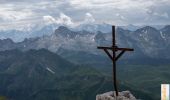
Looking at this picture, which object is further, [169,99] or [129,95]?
[129,95]

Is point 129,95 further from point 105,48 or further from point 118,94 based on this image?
point 105,48

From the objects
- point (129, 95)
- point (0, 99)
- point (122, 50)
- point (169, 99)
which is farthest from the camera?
point (0, 99)

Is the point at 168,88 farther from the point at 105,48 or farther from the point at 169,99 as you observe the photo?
the point at 105,48

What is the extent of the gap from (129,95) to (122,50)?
196 inches

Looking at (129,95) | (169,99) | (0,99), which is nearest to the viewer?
(169,99)

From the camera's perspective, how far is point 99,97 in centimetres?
4072

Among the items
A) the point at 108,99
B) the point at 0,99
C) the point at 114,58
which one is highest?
the point at 114,58

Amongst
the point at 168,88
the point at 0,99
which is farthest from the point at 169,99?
the point at 0,99

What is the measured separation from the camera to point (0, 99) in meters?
78.8

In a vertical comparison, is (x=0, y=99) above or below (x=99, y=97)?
below

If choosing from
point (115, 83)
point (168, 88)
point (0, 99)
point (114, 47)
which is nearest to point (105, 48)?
point (114, 47)

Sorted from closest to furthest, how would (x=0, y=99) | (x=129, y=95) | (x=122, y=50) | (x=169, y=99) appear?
(x=169, y=99)
(x=122, y=50)
(x=129, y=95)
(x=0, y=99)

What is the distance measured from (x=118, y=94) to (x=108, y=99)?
4.24 feet

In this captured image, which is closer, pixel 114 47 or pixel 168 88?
pixel 168 88
